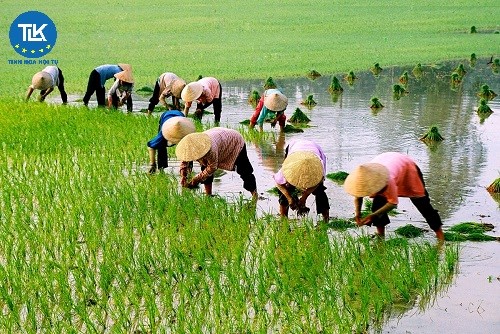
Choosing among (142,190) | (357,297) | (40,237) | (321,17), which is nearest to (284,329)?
(357,297)

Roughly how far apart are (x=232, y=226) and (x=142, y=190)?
1.38m

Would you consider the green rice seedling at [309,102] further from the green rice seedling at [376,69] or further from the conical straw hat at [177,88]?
the green rice seedling at [376,69]

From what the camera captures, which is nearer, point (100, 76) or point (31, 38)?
point (100, 76)

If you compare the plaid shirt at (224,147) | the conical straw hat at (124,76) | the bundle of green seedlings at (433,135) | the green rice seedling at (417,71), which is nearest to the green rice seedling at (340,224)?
the plaid shirt at (224,147)

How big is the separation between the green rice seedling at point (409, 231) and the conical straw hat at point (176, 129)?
Result: 7.06 ft

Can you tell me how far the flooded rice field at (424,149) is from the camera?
219 inches

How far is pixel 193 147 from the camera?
23.7 feet

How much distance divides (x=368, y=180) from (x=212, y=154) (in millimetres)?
1750

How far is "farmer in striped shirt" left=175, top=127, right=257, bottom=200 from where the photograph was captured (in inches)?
285

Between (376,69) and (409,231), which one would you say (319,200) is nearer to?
(409,231)

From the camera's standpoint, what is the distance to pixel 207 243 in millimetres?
6609

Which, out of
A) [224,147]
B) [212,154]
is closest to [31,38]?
[224,147]

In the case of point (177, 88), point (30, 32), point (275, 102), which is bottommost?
point (275, 102)

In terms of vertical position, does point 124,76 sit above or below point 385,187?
above
